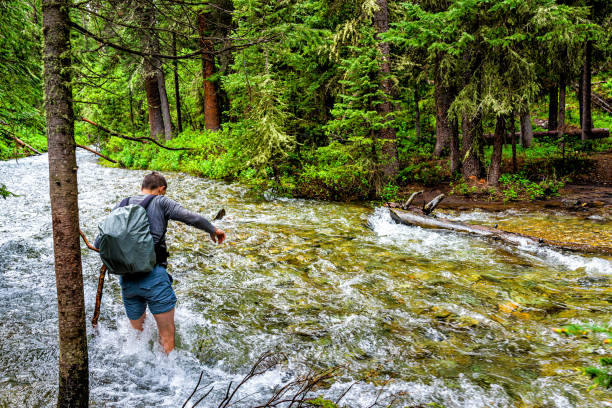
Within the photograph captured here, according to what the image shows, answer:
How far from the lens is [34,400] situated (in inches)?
154

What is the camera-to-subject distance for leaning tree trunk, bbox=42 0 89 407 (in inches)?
124

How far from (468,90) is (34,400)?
569 inches

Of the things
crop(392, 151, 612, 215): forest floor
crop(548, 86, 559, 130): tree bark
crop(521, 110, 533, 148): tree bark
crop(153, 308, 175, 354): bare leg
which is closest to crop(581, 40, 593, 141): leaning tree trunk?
crop(521, 110, 533, 148): tree bark

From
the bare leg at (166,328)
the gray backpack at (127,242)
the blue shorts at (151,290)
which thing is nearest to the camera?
the gray backpack at (127,242)

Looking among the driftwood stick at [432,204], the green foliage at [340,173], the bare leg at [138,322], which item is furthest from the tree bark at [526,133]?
the bare leg at [138,322]

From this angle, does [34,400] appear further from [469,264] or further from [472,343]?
[469,264]

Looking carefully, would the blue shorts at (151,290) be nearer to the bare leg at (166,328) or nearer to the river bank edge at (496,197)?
the bare leg at (166,328)

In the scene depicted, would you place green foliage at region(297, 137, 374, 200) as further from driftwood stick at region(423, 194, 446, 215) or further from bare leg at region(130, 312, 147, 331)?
bare leg at region(130, 312, 147, 331)

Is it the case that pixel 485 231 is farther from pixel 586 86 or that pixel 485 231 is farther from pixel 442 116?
pixel 586 86

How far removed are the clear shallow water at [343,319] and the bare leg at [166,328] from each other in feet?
0.81

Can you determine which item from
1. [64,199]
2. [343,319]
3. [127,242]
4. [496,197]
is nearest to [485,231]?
[496,197]

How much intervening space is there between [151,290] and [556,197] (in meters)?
14.3

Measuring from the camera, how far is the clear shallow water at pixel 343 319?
4.15 meters

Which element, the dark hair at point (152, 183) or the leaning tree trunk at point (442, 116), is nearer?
the dark hair at point (152, 183)
